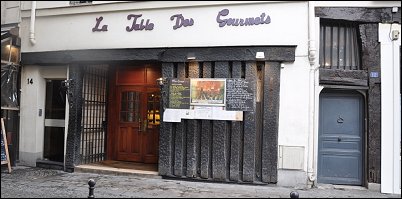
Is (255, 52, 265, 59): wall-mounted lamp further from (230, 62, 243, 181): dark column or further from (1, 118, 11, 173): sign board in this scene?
(1, 118, 11, 173): sign board

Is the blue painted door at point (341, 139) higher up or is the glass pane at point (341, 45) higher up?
the glass pane at point (341, 45)

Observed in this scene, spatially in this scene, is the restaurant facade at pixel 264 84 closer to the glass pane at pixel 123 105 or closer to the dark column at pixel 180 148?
the dark column at pixel 180 148

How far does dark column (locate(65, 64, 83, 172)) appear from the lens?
938 centimetres

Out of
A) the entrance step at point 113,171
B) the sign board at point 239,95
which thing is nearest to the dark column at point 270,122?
the sign board at point 239,95

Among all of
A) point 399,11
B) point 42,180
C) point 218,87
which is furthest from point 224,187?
point 399,11

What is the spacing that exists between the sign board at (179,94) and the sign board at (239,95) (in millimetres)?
989

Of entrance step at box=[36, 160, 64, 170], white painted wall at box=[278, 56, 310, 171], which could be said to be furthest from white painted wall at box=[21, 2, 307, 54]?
entrance step at box=[36, 160, 64, 170]

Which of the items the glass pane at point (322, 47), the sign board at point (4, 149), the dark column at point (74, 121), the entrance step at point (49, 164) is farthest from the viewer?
the entrance step at point (49, 164)

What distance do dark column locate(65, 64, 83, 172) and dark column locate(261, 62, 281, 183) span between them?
16.5ft

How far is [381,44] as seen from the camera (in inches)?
310

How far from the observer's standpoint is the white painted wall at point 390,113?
7621 mm

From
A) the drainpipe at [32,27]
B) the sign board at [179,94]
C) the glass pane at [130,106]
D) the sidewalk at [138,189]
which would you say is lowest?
the sidewalk at [138,189]

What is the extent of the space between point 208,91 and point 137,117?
309cm

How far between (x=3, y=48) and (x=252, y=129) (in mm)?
6977
